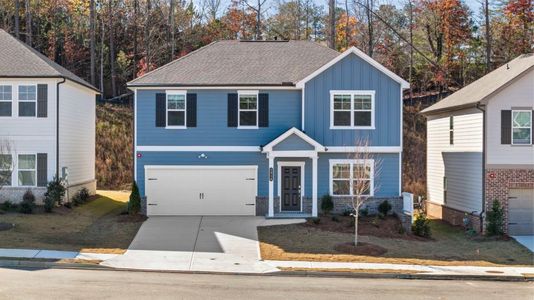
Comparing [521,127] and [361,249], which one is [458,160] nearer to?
[521,127]

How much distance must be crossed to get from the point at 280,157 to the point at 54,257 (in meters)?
11.1

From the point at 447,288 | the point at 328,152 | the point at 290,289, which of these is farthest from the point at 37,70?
the point at 447,288

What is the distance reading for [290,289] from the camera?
14.4m

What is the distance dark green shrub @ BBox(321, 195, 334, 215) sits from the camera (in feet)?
84.1

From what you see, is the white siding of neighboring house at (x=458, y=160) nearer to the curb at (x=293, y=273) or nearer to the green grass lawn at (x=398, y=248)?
the green grass lawn at (x=398, y=248)

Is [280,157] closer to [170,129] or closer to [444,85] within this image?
[170,129]

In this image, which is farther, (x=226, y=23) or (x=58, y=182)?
(x=226, y=23)

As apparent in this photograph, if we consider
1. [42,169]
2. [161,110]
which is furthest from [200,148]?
[42,169]

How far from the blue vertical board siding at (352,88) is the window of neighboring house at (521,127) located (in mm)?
4548

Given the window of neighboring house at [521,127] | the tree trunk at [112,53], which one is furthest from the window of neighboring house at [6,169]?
the tree trunk at [112,53]

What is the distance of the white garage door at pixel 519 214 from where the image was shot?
81.4 feet

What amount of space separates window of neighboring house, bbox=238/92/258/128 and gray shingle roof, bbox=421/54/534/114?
8.80 meters

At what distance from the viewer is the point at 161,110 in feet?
85.9

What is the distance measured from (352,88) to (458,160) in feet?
20.2
